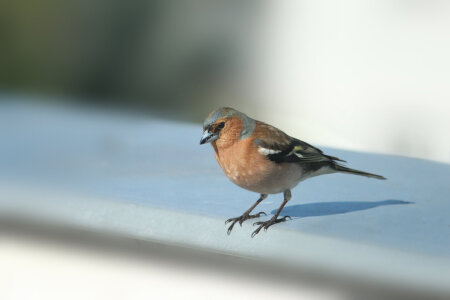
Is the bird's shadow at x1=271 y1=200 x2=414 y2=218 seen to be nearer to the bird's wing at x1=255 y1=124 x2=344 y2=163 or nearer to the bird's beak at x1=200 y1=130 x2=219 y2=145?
the bird's wing at x1=255 y1=124 x2=344 y2=163

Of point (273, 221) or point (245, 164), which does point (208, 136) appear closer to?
point (245, 164)

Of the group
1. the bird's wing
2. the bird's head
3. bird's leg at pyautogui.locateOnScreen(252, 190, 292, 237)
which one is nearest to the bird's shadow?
bird's leg at pyautogui.locateOnScreen(252, 190, 292, 237)

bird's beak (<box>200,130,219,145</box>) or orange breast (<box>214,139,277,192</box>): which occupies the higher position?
bird's beak (<box>200,130,219,145</box>)

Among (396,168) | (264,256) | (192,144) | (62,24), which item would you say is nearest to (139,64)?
(62,24)

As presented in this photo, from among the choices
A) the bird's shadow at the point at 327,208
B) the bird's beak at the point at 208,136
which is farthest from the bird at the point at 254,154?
the bird's shadow at the point at 327,208

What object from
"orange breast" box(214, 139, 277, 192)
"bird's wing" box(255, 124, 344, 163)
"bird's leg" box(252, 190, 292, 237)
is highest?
"bird's wing" box(255, 124, 344, 163)

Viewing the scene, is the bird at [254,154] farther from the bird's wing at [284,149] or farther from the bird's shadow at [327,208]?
the bird's shadow at [327,208]

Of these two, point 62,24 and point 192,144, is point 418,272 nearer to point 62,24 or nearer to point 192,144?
point 192,144

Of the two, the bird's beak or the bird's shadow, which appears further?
the bird's shadow

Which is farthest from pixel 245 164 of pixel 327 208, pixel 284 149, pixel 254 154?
pixel 327 208
